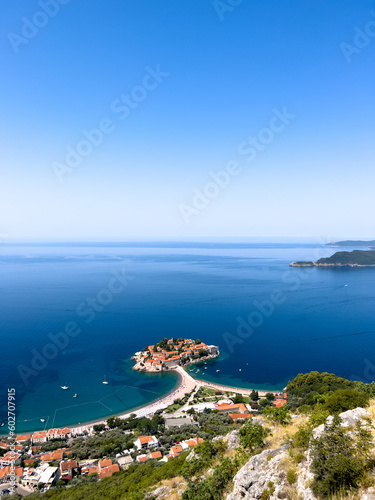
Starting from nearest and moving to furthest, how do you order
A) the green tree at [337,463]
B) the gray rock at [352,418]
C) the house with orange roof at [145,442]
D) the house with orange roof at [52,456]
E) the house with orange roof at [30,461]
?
the green tree at [337,463] < the gray rock at [352,418] < the house with orange roof at [30,461] < the house with orange roof at [52,456] < the house with orange roof at [145,442]

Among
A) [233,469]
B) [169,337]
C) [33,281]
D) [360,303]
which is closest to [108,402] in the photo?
[169,337]

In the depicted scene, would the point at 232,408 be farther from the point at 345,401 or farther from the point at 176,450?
the point at 345,401

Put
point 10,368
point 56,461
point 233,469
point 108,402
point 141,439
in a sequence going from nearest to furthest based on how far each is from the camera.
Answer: point 233,469
point 56,461
point 141,439
point 108,402
point 10,368

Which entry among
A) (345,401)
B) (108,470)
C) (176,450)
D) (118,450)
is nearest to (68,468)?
(108,470)

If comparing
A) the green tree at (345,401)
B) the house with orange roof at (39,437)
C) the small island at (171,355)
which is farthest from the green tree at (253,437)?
the small island at (171,355)

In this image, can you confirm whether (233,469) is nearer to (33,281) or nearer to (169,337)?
(169,337)

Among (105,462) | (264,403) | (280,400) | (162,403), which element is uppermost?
(105,462)

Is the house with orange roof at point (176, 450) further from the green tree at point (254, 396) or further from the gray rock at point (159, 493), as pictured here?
the green tree at point (254, 396)
